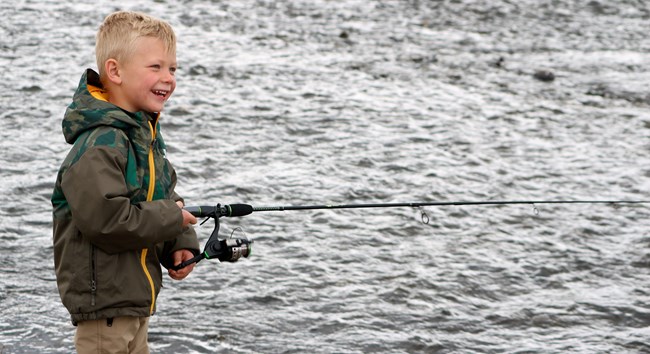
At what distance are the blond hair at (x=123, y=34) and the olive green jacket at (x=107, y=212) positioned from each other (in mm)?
98

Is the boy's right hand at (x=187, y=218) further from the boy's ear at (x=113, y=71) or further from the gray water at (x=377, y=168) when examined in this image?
the gray water at (x=377, y=168)

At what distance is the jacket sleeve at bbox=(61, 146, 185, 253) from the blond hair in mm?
349

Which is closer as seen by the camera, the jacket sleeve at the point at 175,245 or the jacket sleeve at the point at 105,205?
the jacket sleeve at the point at 105,205

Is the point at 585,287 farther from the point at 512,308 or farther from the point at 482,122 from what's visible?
the point at 482,122

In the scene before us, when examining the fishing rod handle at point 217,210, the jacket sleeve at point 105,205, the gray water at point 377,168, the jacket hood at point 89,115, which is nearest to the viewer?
the jacket sleeve at point 105,205

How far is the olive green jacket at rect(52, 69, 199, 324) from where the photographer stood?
312cm

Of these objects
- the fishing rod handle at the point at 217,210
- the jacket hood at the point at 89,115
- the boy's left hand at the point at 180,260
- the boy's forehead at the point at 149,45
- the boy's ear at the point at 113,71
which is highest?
the boy's forehead at the point at 149,45

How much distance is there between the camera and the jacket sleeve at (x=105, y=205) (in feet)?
10.2

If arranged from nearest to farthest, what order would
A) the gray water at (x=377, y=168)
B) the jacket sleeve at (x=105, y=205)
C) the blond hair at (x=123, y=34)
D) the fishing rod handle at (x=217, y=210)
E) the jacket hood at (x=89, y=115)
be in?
the jacket sleeve at (x=105, y=205) < the jacket hood at (x=89, y=115) < the blond hair at (x=123, y=34) < the fishing rod handle at (x=217, y=210) < the gray water at (x=377, y=168)

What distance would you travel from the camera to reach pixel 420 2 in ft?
44.5

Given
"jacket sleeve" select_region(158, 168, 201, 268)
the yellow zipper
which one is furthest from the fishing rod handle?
the yellow zipper

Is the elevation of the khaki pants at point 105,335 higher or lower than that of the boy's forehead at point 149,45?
lower

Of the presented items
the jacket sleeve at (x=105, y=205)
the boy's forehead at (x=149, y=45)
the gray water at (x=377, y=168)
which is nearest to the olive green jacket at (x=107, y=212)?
the jacket sleeve at (x=105, y=205)

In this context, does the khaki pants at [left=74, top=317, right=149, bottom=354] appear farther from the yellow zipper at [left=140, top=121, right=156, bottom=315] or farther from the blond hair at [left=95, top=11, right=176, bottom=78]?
the blond hair at [left=95, top=11, right=176, bottom=78]
